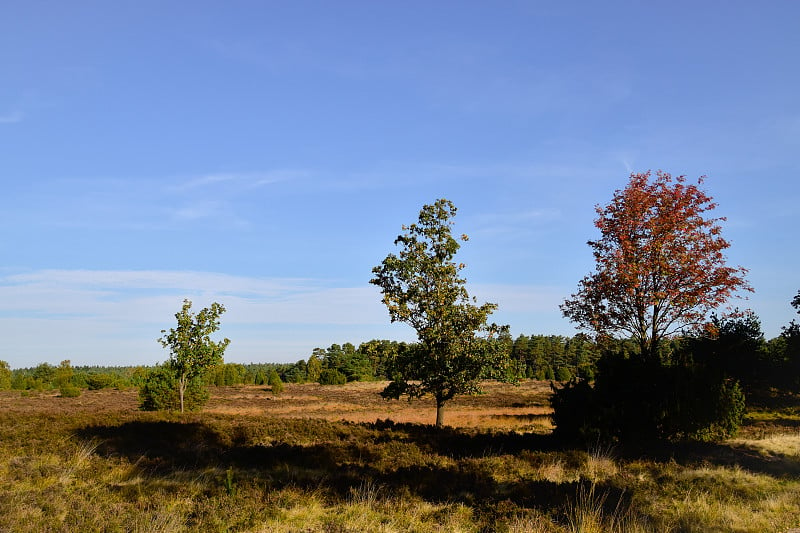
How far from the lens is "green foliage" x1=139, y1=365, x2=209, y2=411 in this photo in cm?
2745

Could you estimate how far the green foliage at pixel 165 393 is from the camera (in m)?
27.5

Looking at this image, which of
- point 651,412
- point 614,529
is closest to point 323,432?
point 651,412

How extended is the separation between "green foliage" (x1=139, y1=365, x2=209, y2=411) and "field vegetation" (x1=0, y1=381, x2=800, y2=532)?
36.7 feet

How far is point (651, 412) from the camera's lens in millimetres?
13695

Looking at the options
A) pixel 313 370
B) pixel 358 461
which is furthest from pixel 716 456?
pixel 313 370

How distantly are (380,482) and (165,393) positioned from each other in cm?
2226

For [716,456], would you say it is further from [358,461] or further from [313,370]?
[313,370]

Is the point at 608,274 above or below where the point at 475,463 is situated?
above

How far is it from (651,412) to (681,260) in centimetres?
529

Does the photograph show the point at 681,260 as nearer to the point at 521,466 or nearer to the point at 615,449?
the point at 615,449

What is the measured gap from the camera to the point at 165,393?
90.8ft

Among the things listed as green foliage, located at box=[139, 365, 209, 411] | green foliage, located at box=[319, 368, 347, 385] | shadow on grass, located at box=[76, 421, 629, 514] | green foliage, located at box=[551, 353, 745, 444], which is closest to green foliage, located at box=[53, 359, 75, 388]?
green foliage, located at box=[319, 368, 347, 385]

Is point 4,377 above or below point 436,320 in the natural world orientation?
below

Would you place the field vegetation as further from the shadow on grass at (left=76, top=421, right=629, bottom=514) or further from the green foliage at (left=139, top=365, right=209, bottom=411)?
the green foliage at (left=139, top=365, right=209, bottom=411)
